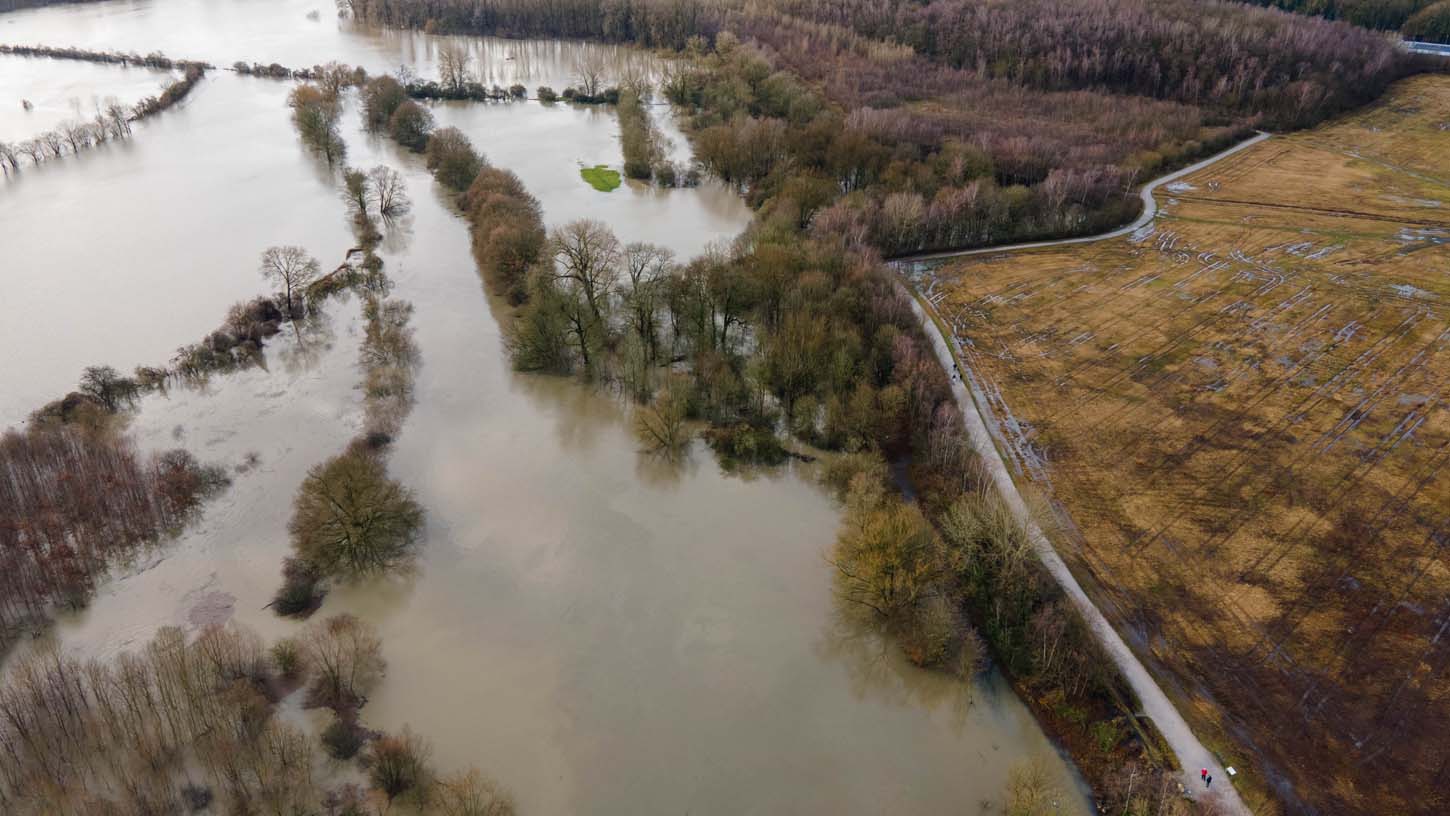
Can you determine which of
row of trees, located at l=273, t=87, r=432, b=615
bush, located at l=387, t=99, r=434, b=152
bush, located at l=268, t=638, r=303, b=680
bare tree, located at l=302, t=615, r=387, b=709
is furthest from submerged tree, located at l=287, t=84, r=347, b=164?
bush, located at l=268, t=638, r=303, b=680

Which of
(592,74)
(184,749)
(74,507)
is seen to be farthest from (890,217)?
(592,74)

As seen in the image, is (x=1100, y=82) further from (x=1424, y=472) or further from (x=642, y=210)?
(x=1424, y=472)

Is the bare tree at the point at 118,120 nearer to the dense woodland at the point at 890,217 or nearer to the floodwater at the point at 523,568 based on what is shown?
the floodwater at the point at 523,568

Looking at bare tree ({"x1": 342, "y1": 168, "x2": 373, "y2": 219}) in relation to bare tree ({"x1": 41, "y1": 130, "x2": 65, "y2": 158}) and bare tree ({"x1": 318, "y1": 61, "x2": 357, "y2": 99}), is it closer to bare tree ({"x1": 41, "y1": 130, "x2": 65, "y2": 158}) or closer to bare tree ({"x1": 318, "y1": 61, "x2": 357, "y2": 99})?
bare tree ({"x1": 41, "y1": 130, "x2": 65, "y2": 158})

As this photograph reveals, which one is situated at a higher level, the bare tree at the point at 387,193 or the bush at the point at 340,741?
the bare tree at the point at 387,193

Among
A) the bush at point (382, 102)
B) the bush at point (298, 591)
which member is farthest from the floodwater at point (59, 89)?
the bush at point (298, 591)

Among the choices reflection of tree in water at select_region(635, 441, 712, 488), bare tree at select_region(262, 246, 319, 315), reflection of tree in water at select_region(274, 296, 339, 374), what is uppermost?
bare tree at select_region(262, 246, 319, 315)
